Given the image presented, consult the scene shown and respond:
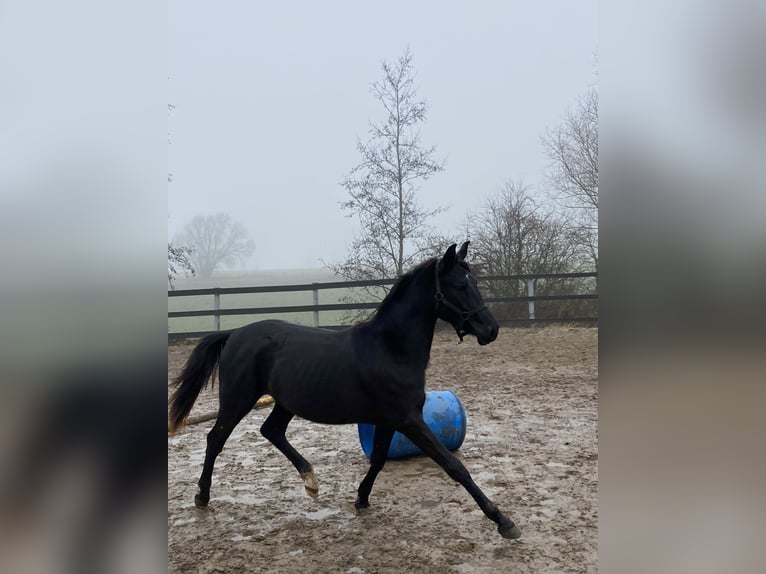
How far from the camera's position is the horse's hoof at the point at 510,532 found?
2930 millimetres

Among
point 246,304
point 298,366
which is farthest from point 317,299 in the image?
point 298,366

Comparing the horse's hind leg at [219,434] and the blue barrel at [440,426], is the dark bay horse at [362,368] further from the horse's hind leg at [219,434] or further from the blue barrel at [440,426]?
the blue barrel at [440,426]

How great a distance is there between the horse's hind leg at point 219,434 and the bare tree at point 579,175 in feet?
13.2

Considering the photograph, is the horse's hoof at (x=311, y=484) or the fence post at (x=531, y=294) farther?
the fence post at (x=531, y=294)

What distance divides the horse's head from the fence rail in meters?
7.88

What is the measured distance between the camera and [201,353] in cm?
385

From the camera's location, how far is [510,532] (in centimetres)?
294

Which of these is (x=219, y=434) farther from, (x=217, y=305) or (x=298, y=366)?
(x=217, y=305)

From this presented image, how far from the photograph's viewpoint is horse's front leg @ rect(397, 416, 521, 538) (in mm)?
2939

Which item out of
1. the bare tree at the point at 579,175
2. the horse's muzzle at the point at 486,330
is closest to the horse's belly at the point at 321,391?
the horse's muzzle at the point at 486,330

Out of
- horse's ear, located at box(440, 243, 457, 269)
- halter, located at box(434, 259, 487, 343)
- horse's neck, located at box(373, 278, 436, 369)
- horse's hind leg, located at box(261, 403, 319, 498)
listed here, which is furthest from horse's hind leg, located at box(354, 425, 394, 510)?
horse's ear, located at box(440, 243, 457, 269)
